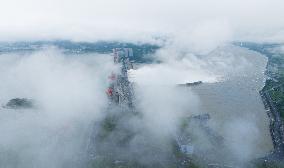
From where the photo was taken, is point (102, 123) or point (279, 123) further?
point (279, 123)

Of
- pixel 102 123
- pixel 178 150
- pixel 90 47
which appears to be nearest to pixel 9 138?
pixel 102 123

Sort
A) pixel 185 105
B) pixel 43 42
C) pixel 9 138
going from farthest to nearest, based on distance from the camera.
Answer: pixel 43 42 → pixel 185 105 → pixel 9 138

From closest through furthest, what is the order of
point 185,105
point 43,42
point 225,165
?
point 225,165
point 185,105
point 43,42

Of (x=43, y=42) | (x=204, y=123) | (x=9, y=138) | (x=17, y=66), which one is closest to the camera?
(x=9, y=138)

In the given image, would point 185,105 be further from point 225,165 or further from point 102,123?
point 225,165

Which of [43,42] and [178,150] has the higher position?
[43,42]

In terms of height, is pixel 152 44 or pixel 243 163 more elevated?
pixel 152 44

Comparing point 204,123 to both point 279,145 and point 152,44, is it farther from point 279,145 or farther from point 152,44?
point 152,44

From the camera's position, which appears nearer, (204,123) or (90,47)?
(204,123)

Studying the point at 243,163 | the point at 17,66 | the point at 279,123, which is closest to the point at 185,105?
the point at 279,123
